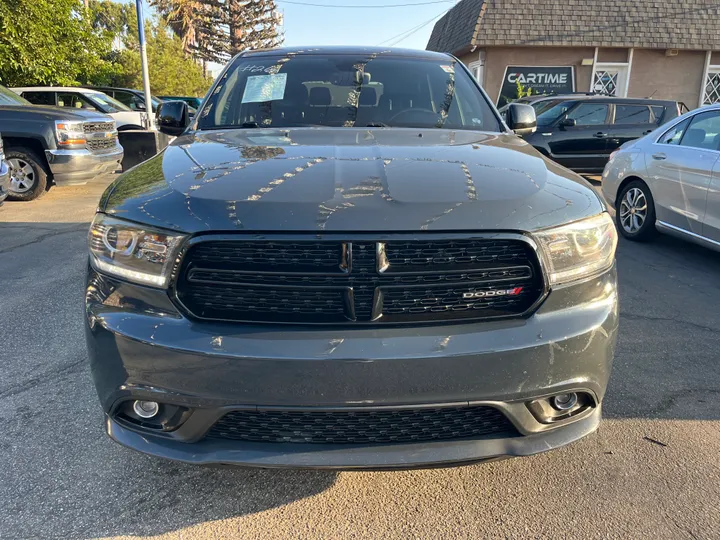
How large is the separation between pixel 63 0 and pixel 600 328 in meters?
15.0

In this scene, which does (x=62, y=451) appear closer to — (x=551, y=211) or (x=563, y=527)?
(x=563, y=527)

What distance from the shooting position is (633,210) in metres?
6.20

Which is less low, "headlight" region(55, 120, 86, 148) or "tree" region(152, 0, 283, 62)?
"tree" region(152, 0, 283, 62)

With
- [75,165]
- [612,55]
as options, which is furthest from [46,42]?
[612,55]

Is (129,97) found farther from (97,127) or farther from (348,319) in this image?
(348,319)

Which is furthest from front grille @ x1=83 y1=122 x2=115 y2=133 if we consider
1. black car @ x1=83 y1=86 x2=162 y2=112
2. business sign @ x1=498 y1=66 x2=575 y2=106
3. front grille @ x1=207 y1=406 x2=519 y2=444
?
business sign @ x1=498 y1=66 x2=575 y2=106

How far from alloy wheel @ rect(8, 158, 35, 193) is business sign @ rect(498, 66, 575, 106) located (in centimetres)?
1437

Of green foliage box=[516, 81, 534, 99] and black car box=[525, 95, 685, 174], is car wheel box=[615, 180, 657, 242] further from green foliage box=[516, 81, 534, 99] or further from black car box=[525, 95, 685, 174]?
green foliage box=[516, 81, 534, 99]

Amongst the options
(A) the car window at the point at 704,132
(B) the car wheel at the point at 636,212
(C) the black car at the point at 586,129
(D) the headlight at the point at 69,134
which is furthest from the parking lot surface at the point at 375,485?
(C) the black car at the point at 586,129

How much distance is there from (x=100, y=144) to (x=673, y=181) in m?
8.11

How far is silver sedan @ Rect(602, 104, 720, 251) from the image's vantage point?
4957mm

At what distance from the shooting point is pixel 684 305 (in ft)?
14.2

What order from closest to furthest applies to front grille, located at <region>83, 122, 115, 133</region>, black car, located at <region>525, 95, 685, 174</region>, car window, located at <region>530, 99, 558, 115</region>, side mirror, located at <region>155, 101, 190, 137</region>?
side mirror, located at <region>155, 101, 190, 137</region> < front grille, located at <region>83, 122, 115, 133</region> < black car, located at <region>525, 95, 685, 174</region> < car window, located at <region>530, 99, 558, 115</region>

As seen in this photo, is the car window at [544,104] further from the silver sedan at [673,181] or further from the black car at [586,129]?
the silver sedan at [673,181]
